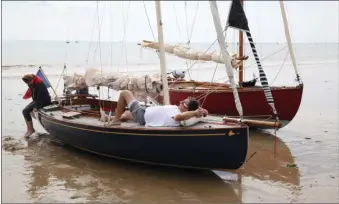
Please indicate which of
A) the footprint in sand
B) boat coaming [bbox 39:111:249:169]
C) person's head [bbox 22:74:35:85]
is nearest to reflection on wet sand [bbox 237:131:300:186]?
boat coaming [bbox 39:111:249:169]

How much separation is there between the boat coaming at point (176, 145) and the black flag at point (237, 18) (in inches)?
88.0

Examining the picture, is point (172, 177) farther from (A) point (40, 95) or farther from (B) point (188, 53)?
(B) point (188, 53)

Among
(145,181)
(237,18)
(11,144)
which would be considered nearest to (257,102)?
(237,18)

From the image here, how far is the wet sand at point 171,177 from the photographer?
6.95 metres

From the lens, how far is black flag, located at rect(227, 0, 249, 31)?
8.20 m

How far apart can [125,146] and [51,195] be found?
1.81 metres

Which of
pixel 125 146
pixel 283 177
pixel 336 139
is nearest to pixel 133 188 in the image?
pixel 125 146

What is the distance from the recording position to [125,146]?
8.23 meters

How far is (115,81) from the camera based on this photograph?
10.9m

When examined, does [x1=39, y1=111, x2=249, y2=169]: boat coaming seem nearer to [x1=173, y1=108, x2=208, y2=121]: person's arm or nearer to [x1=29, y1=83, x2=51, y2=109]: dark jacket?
[x1=173, y1=108, x2=208, y2=121]: person's arm

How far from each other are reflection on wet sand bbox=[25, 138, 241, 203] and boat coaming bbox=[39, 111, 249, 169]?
273 mm

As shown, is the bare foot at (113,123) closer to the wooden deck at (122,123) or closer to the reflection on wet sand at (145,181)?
the wooden deck at (122,123)

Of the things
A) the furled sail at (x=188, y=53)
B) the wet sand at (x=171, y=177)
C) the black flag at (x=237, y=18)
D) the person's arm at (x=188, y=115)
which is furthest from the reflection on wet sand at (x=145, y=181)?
the furled sail at (x=188, y=53)

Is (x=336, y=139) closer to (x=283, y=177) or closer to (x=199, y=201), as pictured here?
(x=283, y=177)
